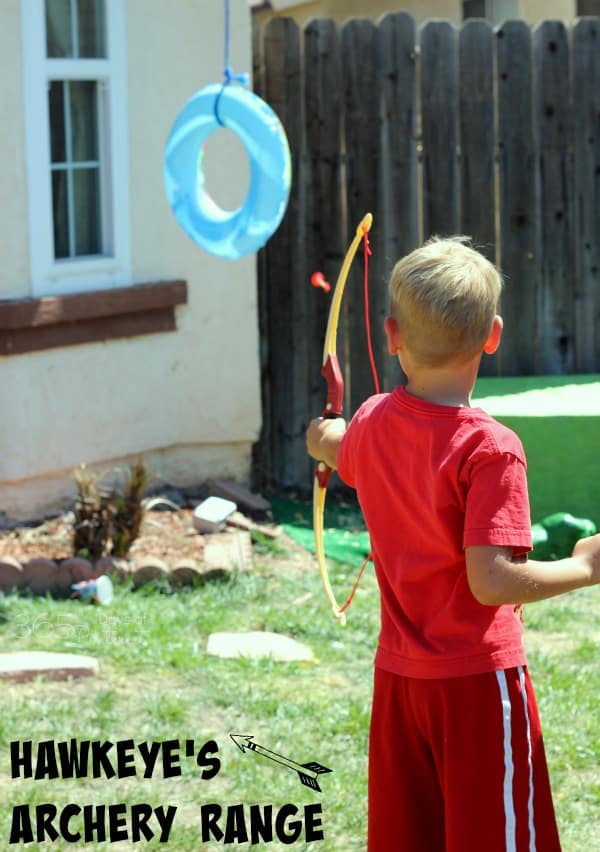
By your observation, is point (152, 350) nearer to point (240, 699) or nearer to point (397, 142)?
point (397, 142)

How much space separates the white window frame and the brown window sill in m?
0.11

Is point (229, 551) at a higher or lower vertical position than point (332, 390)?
lower

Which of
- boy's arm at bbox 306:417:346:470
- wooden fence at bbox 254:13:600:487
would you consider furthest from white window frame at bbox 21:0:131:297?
boy's arm at bbox 306:417:346:470

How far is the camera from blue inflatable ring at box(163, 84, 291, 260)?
5023 millimetres

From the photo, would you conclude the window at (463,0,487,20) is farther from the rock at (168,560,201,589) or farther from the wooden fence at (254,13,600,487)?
the rock at (168,560,201,589)

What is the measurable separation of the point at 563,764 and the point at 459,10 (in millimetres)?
9539

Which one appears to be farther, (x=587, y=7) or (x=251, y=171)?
(x=587, y=7)

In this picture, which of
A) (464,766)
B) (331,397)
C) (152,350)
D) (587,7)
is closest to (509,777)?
(464,766)

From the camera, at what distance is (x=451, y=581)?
2445mm

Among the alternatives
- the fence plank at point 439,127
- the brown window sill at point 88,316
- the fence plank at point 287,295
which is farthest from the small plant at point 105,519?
the fence plank at point 439,127

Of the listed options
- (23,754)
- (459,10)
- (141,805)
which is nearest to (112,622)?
(23,754)

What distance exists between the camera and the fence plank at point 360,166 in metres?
6.98

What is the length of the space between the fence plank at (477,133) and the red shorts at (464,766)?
15.9 feet

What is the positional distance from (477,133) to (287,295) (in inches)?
52.4
